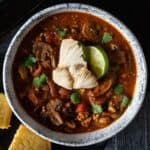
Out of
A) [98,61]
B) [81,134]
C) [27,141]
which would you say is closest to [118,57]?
[98,61]

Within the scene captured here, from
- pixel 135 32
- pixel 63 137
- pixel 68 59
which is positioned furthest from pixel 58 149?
pixel 135 32

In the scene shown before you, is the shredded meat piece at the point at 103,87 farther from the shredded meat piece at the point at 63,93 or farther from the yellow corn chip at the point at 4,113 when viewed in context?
the yellow corn chip at the point at 4,113

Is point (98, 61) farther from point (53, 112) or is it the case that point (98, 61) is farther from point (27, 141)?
point (27, 141)

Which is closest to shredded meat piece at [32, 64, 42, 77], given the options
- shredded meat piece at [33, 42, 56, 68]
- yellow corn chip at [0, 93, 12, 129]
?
shredded meat piece at [33, 42, 56, 68]

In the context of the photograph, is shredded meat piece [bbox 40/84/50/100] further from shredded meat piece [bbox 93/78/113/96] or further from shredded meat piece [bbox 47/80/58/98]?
shredded meat piece [bbox 93/78/113/96]

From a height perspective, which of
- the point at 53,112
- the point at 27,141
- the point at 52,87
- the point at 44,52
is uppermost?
the point at 44,52

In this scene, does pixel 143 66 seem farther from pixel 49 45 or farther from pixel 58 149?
pixel 58 149
